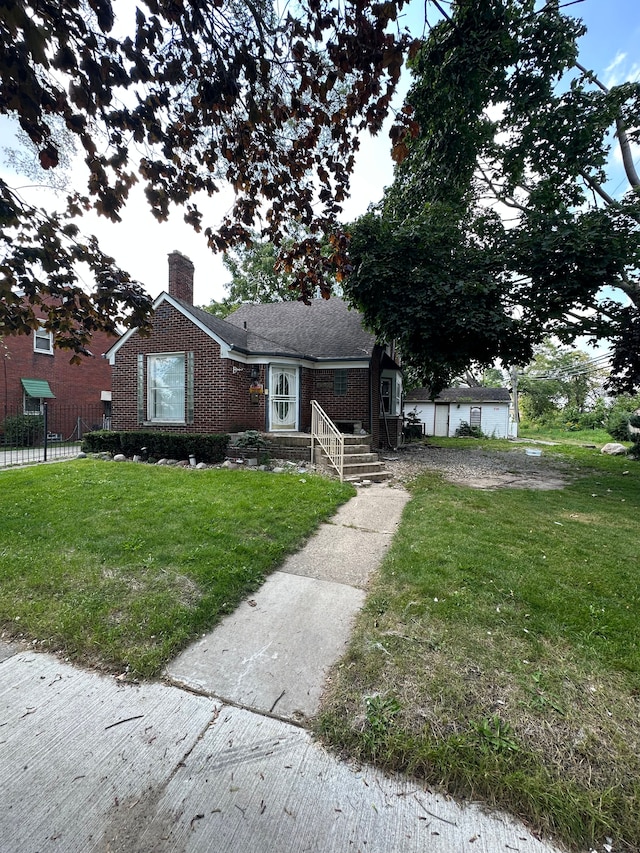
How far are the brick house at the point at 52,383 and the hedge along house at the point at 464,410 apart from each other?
19150 mm

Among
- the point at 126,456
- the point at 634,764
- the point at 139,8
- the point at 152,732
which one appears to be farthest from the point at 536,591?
the point at 126,456

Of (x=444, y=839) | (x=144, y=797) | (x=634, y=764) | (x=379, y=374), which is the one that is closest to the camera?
(x=444, y=839)

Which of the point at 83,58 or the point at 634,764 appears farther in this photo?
the point at 83,58

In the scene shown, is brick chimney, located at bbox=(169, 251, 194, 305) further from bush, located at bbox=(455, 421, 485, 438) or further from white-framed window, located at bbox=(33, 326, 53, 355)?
bush, located at bbox=(455, 421, 485, 438)

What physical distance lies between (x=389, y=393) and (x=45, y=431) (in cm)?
1179

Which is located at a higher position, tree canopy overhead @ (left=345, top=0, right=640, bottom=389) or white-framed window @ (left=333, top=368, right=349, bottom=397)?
Result: tree canopy overhead @ (left=345, top=0, right=640, bottom=389)

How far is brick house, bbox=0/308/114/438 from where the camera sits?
15.0 m

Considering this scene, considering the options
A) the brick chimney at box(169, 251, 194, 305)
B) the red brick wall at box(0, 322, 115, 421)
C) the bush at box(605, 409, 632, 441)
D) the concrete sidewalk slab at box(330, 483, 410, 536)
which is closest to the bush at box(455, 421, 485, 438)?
the bush at box(605, 409, 632, 441)

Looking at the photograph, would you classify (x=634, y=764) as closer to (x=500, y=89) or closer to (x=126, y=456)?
(x=126, y=456)

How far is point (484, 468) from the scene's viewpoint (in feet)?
35.6

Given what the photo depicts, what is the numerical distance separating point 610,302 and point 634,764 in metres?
11.0

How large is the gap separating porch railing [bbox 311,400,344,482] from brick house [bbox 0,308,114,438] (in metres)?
10.1

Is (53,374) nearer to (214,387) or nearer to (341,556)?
(214,387)

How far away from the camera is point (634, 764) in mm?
1696
